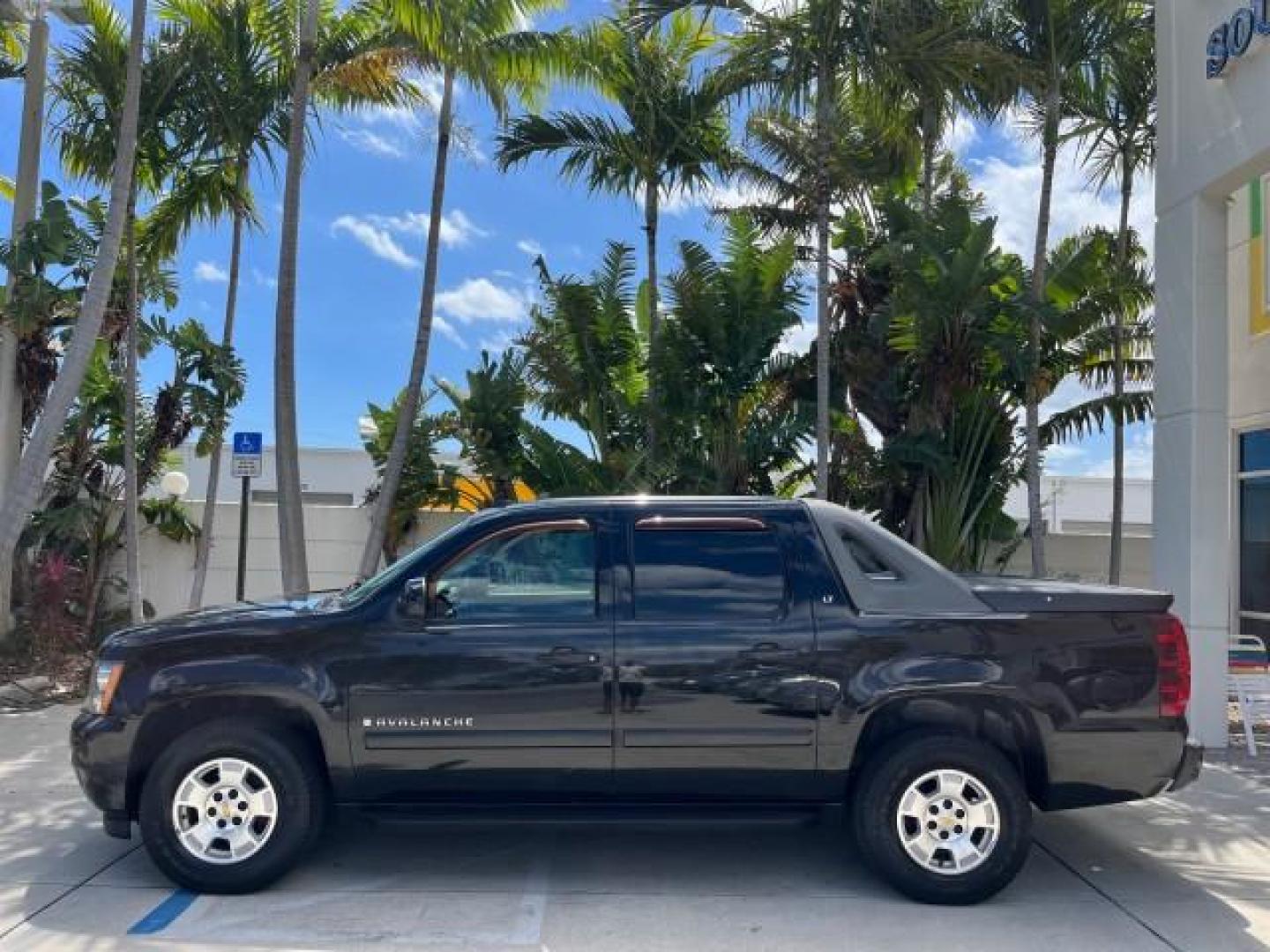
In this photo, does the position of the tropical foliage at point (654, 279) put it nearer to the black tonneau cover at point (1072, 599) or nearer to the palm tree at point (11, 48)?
the palm tree at point (11, 48)

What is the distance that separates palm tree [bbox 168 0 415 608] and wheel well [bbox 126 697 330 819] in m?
8.85

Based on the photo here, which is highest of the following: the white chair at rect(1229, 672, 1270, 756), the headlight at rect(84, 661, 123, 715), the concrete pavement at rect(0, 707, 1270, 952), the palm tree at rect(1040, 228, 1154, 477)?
the palm tree at rect(1040, 228, 1154, 477)

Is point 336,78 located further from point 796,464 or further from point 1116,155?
point 1116,155

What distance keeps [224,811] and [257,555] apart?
9607 mm

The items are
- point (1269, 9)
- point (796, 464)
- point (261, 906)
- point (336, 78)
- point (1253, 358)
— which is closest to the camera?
point (261, 906)

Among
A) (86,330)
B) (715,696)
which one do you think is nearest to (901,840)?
(715,696)

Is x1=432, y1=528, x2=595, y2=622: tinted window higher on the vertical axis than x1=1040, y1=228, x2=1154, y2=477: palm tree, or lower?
lower

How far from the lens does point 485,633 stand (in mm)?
5242

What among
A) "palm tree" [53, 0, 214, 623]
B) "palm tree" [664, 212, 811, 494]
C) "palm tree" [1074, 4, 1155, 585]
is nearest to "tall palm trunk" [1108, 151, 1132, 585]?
"palm tree" [1074, 4, 1155, 585]

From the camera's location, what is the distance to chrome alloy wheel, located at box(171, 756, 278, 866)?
5.19 metres

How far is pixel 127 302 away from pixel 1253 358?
1316 cm

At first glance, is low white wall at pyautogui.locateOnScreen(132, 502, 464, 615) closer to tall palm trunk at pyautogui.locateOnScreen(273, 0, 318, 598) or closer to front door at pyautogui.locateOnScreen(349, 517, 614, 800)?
tall palm trunk at pyautogui.locateOnScreen(273, 0, 318, 598)

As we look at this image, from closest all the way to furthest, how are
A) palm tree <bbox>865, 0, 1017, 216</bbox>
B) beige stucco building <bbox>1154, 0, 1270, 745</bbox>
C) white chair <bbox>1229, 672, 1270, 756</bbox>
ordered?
beige stucco building <bbox>1154, 0, 1270, 745</bbox> → white chair <bbox>1229, 672, 1270, 756</bbox> → palm tree <bbox>865, 0, 1017, 216</bbox>

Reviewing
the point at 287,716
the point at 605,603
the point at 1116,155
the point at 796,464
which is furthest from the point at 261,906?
the point at 1116,155
